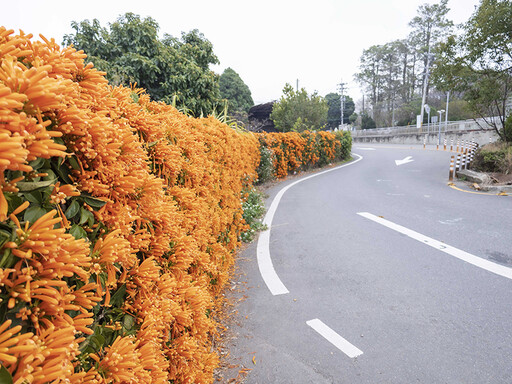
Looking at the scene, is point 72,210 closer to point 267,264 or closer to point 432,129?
point 267,264

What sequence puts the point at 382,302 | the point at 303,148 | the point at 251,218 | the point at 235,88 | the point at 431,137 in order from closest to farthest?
1. the point at 382,302
2. the point at 251,218
3. the point at 303,148
4. the point at 235,88
5. the point at 431,137

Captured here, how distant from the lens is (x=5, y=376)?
73 cm

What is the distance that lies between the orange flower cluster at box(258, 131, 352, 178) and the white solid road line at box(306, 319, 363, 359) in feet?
34.2

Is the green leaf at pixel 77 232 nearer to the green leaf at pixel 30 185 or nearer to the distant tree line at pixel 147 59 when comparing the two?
the green leaf at pixel 30 185

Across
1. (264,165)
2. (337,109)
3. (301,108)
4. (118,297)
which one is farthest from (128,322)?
(337,109)

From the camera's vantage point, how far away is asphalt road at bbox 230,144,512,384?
2.66m

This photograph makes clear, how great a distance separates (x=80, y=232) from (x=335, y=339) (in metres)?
2.72

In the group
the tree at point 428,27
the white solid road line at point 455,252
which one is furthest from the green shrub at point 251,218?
the tree at point 428,27

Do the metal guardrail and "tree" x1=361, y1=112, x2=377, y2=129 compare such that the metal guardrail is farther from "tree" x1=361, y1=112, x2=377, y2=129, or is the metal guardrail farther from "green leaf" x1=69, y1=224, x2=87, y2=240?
"green leaf" x1=69, y1=224, x2=87, y2=240

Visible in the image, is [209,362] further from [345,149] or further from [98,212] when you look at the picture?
[345,149]

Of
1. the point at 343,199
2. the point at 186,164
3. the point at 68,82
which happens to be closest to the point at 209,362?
the point at 186,164

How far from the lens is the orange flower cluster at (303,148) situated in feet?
47.0

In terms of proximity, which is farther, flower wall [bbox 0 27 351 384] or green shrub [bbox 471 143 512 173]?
green shrub [bbox 471 143 512 173]

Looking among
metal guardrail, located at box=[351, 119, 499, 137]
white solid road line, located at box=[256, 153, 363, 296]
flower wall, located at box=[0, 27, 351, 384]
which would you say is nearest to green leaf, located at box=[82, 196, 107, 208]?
flower wall, located at box=[0, 27, 351, 384]
